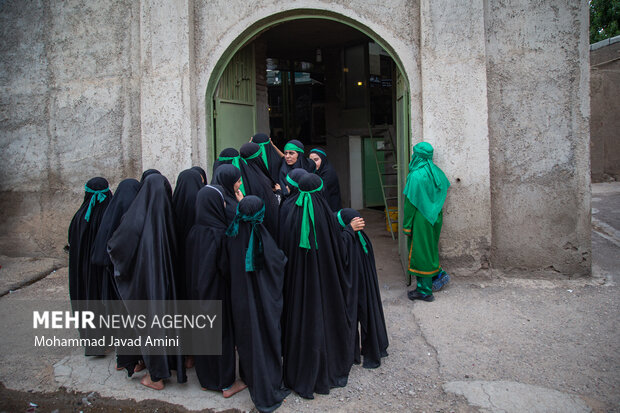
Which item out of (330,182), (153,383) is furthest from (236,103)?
(153,383)

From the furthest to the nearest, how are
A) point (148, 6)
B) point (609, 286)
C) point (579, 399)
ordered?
1. point (148, 6)
2. point (609, 286)
3. point (579, 399)

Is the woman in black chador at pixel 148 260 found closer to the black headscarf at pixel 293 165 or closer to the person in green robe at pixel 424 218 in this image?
the black headscarf at pixel 293 165

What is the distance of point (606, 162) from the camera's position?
11266 millimetres

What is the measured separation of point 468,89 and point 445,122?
0.43 meters

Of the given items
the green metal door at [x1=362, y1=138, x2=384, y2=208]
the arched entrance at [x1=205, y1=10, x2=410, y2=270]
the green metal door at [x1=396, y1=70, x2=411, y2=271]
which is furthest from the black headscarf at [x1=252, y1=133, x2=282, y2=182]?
the green metal door at [x1=362, y1=138, x2=384, y2=208]

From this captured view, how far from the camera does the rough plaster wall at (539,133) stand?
497 centimetres

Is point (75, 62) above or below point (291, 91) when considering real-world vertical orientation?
below

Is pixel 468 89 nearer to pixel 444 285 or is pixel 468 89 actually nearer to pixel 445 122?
pixel 445 122

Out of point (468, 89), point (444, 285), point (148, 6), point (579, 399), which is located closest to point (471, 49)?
point (468, 89)

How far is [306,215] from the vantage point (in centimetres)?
317

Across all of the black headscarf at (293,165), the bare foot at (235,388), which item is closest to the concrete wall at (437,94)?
the black headscarf at (293,165)

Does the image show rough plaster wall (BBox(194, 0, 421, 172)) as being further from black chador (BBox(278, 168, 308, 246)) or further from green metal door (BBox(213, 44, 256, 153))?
black chador (BBox(278, 168, 308, 246))

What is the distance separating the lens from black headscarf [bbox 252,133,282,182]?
542 centimetres

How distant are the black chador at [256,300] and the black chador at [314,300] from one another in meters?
0.15
